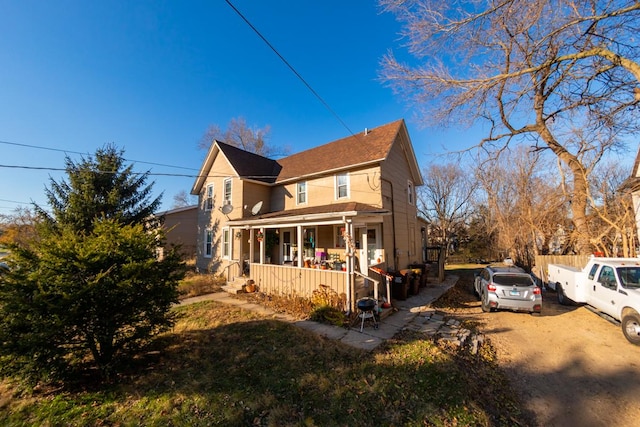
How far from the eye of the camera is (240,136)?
1231 inches

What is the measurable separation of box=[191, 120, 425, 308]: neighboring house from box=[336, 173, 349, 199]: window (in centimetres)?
5

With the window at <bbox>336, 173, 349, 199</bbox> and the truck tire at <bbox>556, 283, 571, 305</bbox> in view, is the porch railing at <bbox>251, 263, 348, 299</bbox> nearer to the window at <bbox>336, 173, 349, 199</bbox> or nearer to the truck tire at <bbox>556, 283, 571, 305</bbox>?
the window at <bbox>336, 173, 349, 199</bbox>

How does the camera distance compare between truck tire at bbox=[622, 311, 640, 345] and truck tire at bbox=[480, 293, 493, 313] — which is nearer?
truck tire at bbox=[622, 311, 640, 345]

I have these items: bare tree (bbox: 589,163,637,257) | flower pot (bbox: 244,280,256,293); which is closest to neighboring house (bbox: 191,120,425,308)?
flower pot (bbox: 244,280,256,293)

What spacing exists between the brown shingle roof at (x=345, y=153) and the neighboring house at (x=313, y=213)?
0.07 metres

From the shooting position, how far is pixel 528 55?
6.18 metres

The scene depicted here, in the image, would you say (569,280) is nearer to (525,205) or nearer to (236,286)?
(525,205)

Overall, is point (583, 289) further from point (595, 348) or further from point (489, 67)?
point (489, 67)

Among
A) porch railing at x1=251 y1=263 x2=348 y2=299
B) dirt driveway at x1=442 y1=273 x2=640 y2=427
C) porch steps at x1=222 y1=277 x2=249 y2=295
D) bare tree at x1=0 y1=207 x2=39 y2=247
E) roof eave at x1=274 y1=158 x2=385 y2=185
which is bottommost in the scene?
dirt driveway at x1=442 y1=273 x2=640 y2=427

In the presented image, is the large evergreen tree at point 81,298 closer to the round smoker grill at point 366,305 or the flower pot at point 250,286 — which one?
the round smoker grill at point 366,305

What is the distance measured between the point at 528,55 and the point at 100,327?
37.1 feet

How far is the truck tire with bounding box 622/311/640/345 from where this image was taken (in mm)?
6012

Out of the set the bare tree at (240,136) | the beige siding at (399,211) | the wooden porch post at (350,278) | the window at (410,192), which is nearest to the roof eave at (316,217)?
the wooden porch post at (350,278)

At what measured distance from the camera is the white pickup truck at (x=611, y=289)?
244 inches
